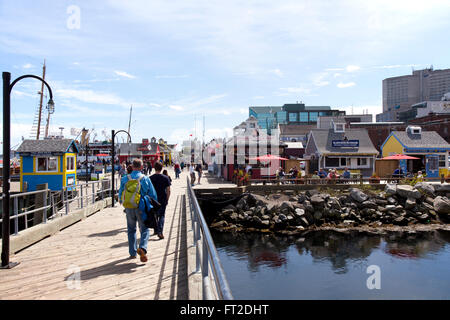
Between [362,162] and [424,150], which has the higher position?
[424,150]

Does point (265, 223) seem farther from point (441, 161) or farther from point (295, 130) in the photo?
point (295, 130)

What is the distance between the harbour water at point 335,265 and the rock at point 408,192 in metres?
4.26

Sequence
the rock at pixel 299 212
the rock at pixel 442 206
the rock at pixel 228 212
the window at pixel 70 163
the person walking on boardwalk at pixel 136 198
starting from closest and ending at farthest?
the person walking on boardwalk at pixel 136 198 → the window at pixel 70 163 → the rock at pixel 299 212 → the rock at pixel 228 212 → the rock at pixel 442 206

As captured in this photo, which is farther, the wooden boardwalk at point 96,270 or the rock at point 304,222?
the rock at point 304,222

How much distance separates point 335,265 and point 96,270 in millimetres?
12269

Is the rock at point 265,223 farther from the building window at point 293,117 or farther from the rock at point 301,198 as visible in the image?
the building window at point 293,117

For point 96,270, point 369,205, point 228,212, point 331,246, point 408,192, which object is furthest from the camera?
point 408,192

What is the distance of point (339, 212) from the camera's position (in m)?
23.4

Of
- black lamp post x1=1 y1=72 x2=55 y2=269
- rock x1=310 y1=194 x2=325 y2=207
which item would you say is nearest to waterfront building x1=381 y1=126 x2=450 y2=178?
rock x1=310 y1=194 x2=325 y2=207

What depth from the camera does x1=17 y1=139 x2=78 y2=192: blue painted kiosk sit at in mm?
20078

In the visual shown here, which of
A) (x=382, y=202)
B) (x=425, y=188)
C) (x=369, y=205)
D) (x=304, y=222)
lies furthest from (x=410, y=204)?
(x=304, y=222)

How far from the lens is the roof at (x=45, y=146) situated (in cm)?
2009

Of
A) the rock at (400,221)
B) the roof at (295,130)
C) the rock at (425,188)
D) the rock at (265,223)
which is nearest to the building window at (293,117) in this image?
the roof at (295,130)
